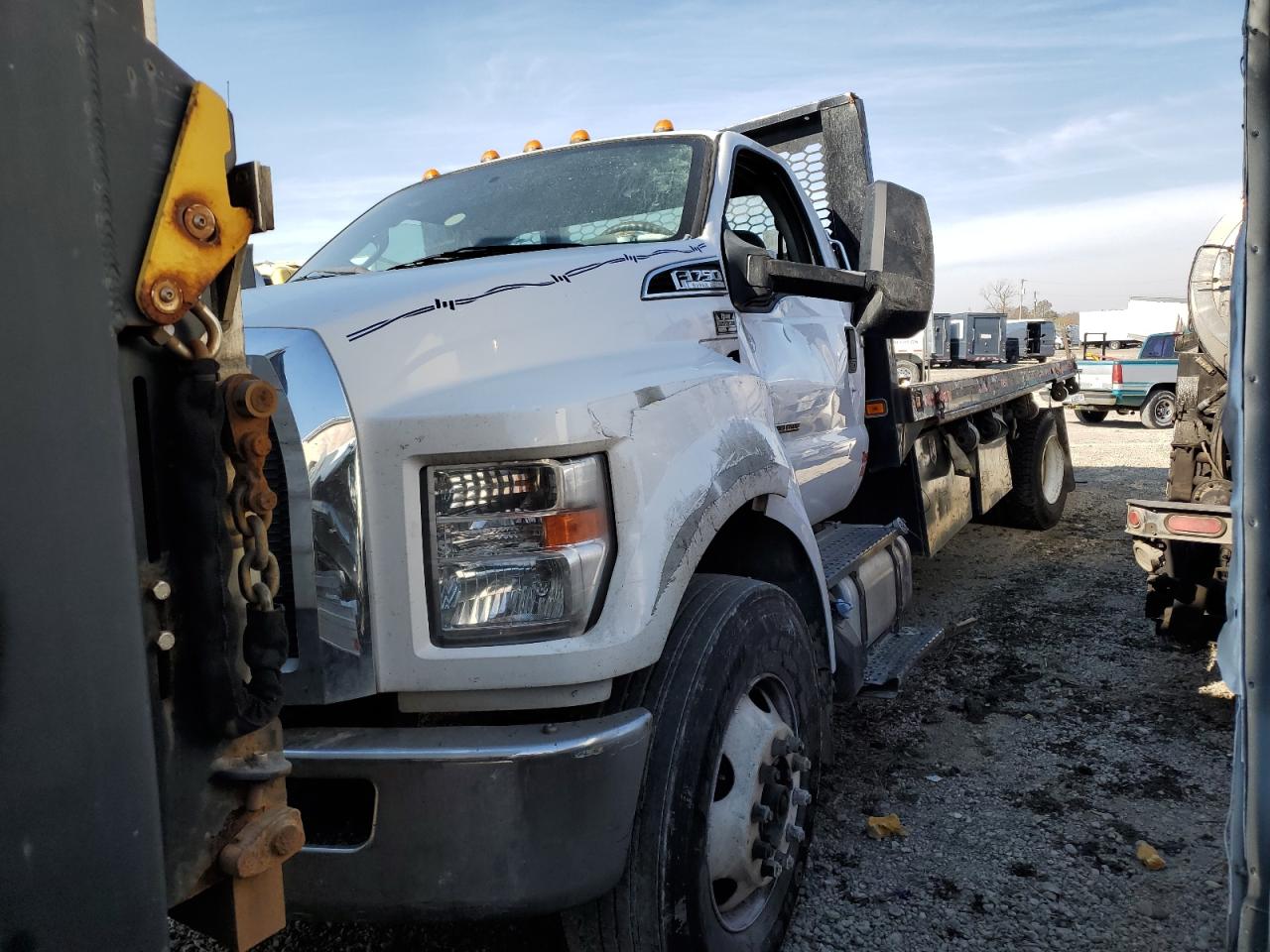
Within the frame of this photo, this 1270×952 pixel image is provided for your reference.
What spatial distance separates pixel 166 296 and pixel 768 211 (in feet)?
9.99

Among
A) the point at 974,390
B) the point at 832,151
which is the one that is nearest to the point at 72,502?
the point at 832,151

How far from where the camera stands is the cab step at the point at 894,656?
368cm

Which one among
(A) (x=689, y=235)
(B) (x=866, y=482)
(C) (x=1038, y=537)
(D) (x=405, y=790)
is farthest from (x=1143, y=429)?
(D) (x=405, y=790)

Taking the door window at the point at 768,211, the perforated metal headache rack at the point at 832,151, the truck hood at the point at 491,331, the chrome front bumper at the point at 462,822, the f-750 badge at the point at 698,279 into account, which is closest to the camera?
the chrome front bumper at the point at 462,822

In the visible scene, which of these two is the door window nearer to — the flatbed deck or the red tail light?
the flatbed deck

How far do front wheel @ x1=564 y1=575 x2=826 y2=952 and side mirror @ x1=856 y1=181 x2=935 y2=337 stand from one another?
1.07 metres

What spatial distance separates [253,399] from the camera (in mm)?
1302

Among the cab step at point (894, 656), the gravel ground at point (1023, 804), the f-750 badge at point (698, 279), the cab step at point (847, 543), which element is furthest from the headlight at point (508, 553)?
the cab step at point (894, 656)

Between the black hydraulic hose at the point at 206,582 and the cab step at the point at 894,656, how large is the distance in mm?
2691

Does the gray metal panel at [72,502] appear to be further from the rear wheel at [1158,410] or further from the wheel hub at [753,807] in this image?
the rear wheel at [1158,410]

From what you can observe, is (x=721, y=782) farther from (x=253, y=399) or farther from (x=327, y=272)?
(x=327, y=272)

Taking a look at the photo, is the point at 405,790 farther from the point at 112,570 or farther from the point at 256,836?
the point at 112,570

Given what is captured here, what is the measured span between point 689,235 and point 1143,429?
723 inches

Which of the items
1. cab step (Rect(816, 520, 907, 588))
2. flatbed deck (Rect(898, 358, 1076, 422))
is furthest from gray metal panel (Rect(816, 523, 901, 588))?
flatbed deck (Rect(898, 358, 1076, 422))
